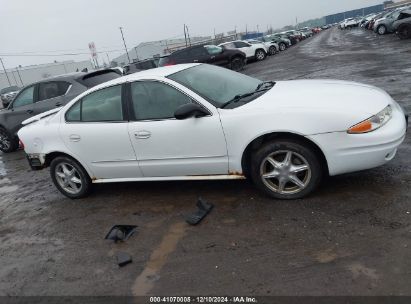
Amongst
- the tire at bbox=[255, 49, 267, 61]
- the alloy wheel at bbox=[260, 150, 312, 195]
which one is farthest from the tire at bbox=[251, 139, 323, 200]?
the tire at bbox=[255, 49, 267, 61]

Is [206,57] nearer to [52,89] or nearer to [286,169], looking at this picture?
[52,89]

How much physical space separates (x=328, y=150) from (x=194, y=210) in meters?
1.64

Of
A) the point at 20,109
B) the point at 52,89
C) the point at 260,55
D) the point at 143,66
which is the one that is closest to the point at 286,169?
the point at 52,89

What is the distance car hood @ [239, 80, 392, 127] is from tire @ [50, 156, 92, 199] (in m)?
2.57

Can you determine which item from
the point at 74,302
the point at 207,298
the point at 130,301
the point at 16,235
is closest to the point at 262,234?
the point at 207,298

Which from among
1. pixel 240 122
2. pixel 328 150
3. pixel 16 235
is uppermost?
pixel 240 122

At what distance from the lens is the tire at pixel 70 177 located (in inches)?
230

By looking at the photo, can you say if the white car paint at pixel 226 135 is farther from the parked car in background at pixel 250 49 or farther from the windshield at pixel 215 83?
the parked car in background at pixel 250 49

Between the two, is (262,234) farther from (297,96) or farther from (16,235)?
(16,235)

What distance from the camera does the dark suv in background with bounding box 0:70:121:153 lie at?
10.0m

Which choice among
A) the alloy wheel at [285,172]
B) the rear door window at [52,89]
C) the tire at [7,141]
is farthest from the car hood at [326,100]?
Result: the tire at [7,141]

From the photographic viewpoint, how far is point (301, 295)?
317cm

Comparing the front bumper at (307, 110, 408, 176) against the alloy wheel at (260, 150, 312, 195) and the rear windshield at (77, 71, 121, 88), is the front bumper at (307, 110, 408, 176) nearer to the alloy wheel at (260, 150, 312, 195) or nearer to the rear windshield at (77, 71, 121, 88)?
the alloy wheel at (260, 150, 312, 195)

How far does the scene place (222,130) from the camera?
458 cm
